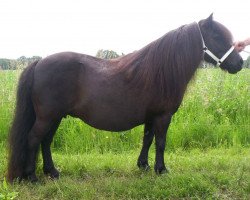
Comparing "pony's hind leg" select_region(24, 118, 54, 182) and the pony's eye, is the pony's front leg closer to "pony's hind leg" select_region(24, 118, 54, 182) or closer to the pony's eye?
the pony's eye

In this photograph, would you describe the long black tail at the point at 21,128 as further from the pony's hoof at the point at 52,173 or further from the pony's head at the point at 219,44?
the pony's head at the point at 219,44

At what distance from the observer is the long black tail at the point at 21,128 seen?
170 inches

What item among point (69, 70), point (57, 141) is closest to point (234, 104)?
point (57, 141)

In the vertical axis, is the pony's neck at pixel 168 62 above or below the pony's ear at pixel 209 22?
below

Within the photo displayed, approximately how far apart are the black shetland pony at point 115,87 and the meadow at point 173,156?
0.41m

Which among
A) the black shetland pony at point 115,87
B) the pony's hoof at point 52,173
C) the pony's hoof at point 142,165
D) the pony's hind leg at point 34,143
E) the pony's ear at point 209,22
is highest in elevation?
the pony's ear at point 209,22

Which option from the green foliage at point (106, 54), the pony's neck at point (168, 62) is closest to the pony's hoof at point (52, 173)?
the pony's neck at point (168, 62)

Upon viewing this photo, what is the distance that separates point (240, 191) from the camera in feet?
12.6

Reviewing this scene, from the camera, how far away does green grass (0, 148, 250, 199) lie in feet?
12.7

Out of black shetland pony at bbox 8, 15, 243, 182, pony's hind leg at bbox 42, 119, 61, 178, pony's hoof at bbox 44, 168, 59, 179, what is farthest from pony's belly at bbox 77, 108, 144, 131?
pony's hoof at bbox 44, 168, 59, 179

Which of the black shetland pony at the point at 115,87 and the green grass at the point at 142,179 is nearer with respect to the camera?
the green grass at the point at 142,179

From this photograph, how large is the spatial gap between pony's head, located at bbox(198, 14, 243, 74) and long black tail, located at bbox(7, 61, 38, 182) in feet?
7.36

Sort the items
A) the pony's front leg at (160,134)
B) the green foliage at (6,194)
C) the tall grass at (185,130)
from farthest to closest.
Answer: the tall grass at (185,130) < the pony's front leg at (160,134) < the green foliage at (6,194)

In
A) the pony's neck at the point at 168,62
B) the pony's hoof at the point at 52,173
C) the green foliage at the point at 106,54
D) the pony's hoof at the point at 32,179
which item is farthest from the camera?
the green foliage at the point at 106,54
